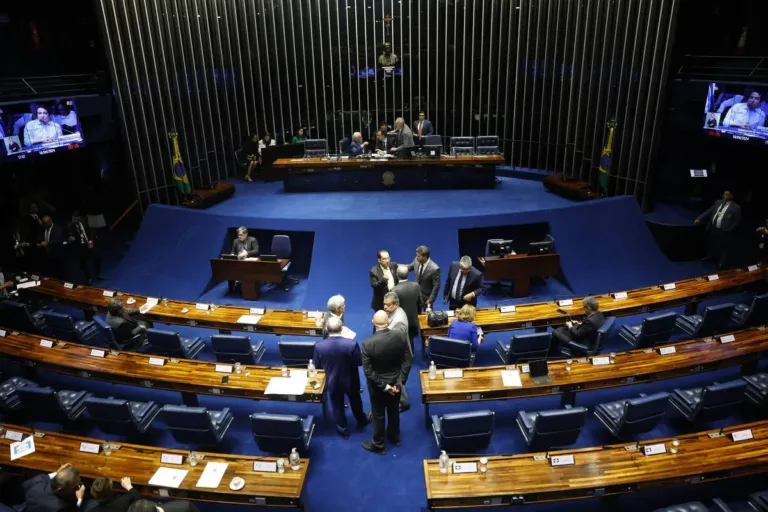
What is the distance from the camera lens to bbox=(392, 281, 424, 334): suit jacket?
7.04m

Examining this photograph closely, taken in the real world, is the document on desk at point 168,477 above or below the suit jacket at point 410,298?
below

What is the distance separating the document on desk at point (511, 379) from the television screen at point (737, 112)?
23.0ft

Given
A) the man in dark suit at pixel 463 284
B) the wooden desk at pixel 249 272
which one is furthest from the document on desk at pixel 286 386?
the wooden desk at pixel 249 272

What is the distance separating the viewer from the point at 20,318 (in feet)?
25.9

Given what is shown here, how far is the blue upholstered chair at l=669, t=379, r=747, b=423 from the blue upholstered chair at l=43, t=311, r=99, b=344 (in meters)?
7.73

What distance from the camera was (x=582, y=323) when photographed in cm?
671

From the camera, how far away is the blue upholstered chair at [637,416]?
17.4ft

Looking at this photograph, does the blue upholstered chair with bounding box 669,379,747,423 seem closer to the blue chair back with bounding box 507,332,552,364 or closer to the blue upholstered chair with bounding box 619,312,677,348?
the blue upholstered chair with bounding box 619,312,677,348

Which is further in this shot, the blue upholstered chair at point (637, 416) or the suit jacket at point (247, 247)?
the suit jacket at point (247, 247)

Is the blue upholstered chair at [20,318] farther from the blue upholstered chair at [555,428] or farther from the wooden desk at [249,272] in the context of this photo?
the blue upholstered chair at [555,428]

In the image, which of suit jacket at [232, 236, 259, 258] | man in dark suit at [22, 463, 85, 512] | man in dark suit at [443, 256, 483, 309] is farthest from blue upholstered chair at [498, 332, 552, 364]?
suit jacket at [232, 236, 259, 258]

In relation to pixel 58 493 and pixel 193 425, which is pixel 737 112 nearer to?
pixel 193 425

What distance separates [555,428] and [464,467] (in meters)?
1.10

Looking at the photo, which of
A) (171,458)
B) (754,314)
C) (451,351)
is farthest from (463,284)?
(171,458)
